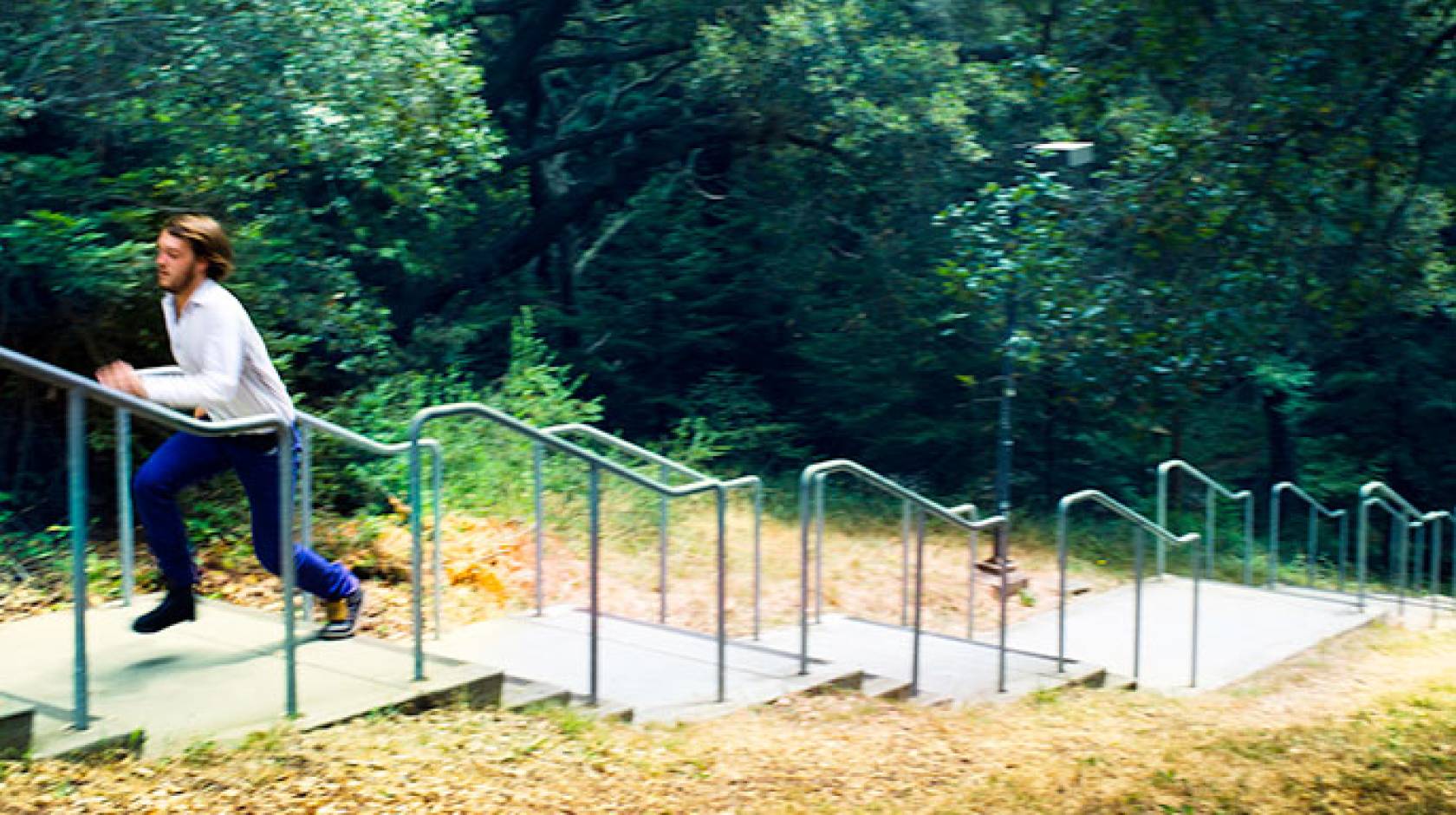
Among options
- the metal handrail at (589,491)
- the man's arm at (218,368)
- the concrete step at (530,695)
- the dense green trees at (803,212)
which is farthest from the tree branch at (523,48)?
the man's arm at (218,368)

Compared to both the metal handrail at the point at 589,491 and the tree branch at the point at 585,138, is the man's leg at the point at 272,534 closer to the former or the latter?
the metal handrail at the point at 589,491

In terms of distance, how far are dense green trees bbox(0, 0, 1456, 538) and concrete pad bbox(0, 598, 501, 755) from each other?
8.50 ft

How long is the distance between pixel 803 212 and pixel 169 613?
50.8 feet

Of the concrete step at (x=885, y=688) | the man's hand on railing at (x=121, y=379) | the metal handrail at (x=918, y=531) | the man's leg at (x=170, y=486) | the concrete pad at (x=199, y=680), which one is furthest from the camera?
the metal handrail at (x=918, y=531)

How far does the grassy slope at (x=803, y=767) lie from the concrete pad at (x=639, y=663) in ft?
0.80

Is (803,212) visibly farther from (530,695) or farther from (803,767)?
(803,767)

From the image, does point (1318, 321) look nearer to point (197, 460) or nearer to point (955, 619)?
point (955, 619)

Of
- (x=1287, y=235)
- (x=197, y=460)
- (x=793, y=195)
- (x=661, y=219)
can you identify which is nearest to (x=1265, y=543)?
(x=793, y=195)

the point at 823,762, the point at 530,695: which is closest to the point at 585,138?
the point at 530,695

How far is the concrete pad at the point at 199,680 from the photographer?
4.54 meters

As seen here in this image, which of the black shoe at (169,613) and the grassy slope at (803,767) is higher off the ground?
the black shoe at (169,613)

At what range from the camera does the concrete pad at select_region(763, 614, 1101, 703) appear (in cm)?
804

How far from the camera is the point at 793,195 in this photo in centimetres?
2039

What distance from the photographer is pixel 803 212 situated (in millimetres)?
20234
